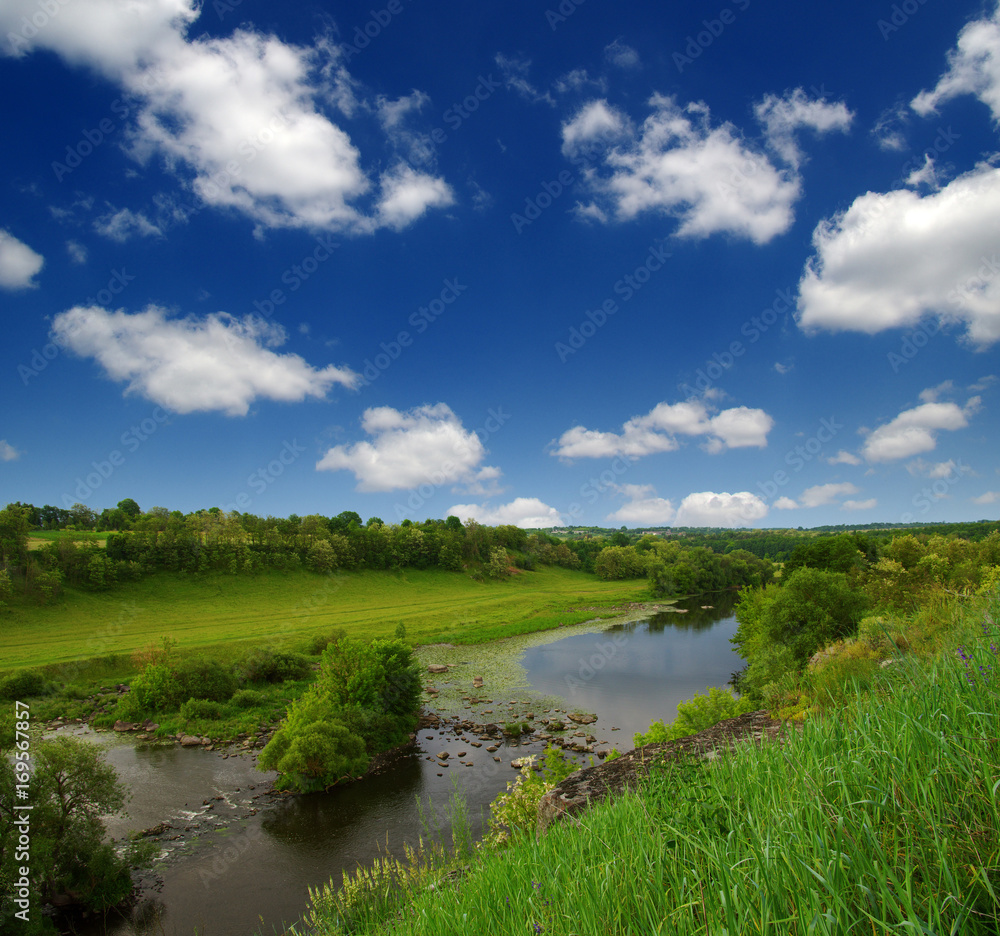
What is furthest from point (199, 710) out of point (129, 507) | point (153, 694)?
point (129, 507)

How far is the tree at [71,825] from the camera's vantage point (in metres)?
14.6

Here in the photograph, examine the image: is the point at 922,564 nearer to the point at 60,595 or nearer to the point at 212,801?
the point at 212,801

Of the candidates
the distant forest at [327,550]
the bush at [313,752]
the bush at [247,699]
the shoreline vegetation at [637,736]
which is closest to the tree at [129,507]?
the distant forest at [327,550]

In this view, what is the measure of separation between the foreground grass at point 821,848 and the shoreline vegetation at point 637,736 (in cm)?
2

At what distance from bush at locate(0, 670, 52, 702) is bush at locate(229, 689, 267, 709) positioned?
48.8 feet

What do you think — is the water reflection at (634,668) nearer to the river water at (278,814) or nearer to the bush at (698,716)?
the river water at (278,814)

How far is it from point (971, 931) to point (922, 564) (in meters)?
42.8

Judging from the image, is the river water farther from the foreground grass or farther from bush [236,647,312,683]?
bush [236,647,312,683]

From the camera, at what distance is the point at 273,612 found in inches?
2702

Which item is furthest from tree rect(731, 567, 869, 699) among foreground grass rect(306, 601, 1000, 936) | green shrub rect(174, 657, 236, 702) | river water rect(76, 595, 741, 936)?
green shrub rect(174, 657, 236, 702)

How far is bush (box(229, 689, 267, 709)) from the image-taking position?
35500 millimetres

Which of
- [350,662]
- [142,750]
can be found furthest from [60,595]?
[350,662]

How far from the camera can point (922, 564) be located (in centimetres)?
3438

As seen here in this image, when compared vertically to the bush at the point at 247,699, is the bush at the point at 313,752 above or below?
above
